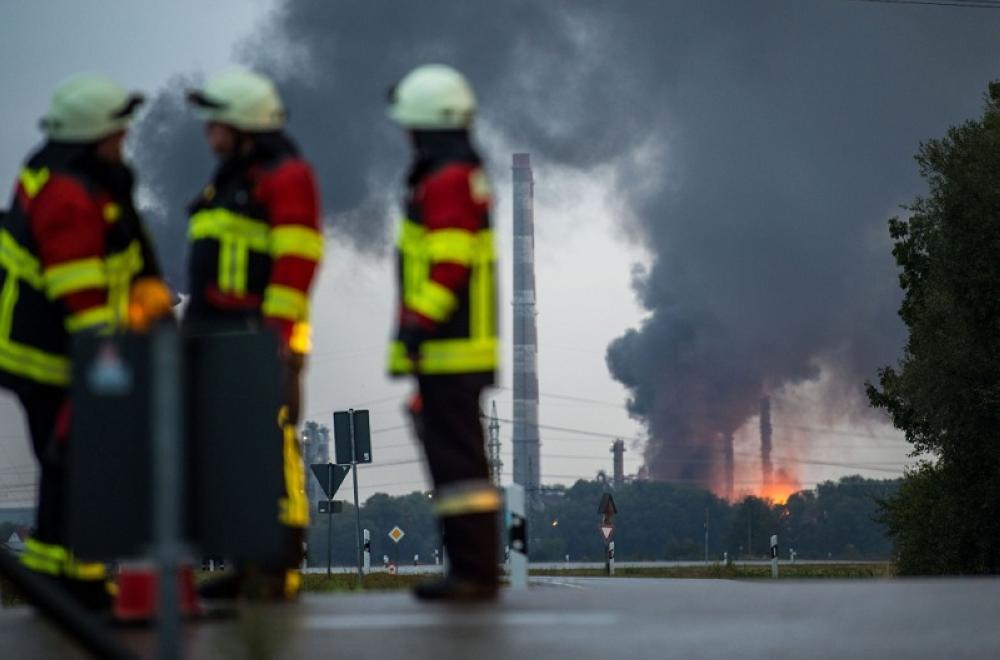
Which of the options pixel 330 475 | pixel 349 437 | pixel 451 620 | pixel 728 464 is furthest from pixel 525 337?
pixel 451 620

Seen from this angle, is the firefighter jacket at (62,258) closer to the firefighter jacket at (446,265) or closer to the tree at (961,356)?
the firefighter jacket at (446,265)

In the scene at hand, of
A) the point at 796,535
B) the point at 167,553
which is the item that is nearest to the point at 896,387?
the point at 167,553

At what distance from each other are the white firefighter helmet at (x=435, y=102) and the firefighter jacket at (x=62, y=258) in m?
1.14

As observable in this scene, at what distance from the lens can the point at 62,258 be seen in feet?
23.8

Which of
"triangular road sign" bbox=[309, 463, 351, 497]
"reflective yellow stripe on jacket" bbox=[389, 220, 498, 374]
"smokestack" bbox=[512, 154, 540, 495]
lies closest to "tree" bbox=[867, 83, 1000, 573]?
"triangular road sign" bbox=[309, 463, 351, 497]

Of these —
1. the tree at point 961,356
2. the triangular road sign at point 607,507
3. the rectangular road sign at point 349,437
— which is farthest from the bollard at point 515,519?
the triangular road sign at point 607,507

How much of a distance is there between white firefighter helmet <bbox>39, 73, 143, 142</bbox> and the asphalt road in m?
1.87

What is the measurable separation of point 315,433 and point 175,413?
136622 mm

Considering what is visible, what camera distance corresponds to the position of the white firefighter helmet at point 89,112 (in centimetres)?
759

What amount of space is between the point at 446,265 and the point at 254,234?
2.68 ft

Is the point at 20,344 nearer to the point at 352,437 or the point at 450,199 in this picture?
the point at 450,199

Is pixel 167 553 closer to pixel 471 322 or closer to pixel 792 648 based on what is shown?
pixel 792 648

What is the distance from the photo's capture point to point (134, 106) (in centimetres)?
766

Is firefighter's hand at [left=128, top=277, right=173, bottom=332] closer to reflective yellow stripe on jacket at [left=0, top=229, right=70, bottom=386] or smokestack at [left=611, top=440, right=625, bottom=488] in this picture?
reflective yellow stripe on jacket at [left=0, top=229, right=70, bottom=386]
